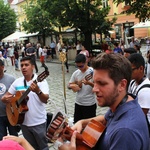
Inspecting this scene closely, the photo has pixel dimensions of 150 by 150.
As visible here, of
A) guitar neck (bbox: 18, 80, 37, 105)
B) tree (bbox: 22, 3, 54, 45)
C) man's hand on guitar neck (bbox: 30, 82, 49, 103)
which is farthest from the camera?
tree (bbox: 22, 3, 54, 45)

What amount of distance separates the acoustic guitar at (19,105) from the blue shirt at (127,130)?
2083mm

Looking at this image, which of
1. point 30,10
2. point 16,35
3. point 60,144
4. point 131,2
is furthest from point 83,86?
point 16,35

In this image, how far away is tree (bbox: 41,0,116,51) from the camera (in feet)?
53.2

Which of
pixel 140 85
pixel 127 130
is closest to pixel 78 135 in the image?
pixel 127 130

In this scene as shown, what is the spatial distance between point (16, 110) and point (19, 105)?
0.14 m

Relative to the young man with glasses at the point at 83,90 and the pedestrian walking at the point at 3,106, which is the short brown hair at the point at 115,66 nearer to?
the young man with glasses at the point at 83,90

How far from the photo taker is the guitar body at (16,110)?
361 cm

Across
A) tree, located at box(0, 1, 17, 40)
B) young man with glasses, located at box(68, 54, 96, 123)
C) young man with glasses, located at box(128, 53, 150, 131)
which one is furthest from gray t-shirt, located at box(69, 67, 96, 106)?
tree, located at box(0, 1, 17, 40)

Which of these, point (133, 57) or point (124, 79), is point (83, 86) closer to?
point (133, 57)

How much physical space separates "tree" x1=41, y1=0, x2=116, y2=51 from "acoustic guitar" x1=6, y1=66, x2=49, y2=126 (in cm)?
1295

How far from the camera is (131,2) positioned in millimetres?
13023

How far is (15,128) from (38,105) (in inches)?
39.6

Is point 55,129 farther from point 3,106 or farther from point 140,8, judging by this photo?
point 140,8

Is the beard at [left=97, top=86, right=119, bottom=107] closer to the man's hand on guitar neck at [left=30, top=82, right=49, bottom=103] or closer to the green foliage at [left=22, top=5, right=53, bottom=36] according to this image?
the man's hand on guitar neck at [left=30, top=82, right=49, bottom=103]
